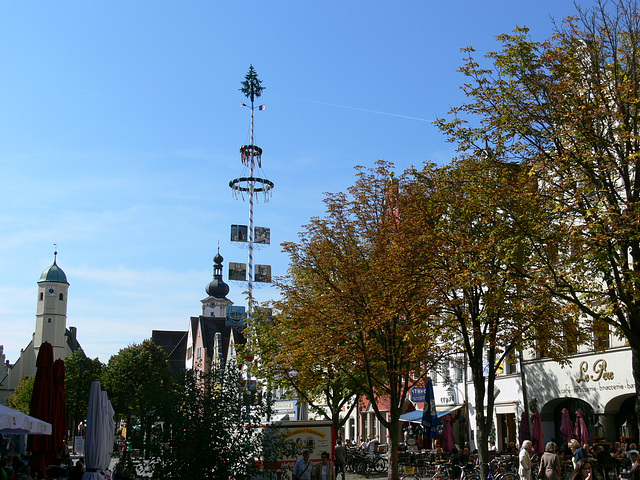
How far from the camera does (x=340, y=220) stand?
2677cm

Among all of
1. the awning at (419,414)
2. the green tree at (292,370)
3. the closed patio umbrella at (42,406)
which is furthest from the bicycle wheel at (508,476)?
the awning at (419,414)

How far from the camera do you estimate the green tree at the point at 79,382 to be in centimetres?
7919

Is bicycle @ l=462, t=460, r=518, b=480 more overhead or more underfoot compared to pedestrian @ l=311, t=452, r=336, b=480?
more underfoot

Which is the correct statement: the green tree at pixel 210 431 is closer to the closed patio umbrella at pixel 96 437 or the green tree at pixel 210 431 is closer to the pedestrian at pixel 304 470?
the pedestrian at pixel 304 470

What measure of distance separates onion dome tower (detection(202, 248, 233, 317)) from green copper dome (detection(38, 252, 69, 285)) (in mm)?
27673

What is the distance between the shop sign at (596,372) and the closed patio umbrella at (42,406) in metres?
20.2

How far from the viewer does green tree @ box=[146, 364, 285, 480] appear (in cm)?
1138

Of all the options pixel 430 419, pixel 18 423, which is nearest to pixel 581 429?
pixel 430 419

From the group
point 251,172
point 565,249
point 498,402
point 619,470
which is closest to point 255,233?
point 251,172

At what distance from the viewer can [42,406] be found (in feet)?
69.2

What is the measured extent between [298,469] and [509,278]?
6.78 m

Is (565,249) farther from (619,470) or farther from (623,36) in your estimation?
(619,470)

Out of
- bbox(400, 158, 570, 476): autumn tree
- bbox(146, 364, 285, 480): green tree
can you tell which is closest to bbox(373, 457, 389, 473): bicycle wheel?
bbox(400, 158, 570, 476): autumn tree

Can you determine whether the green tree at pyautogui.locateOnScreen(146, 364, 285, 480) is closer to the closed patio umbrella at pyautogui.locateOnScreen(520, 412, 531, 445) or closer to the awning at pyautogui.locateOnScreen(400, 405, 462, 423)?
the closed patio umbrella at pyautogui.locateOnScreen(520, 412, 531, 445)
